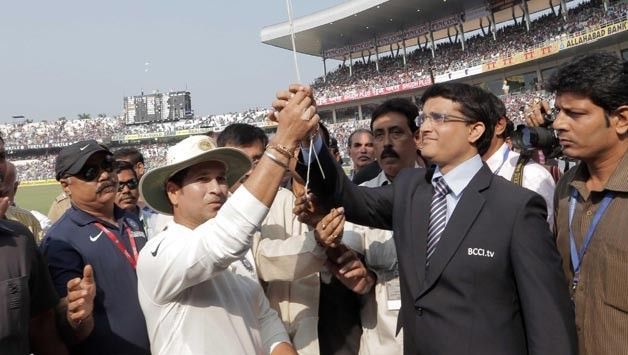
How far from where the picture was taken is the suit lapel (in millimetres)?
2213

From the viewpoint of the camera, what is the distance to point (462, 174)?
2377mm

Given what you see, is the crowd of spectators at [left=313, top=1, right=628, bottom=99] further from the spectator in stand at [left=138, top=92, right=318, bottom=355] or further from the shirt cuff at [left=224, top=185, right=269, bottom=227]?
the shirt cuff at [left=224, top=185, right=269, bottom=227]

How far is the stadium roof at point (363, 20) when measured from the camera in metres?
38.5

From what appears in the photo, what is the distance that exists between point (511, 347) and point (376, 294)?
0.94 m

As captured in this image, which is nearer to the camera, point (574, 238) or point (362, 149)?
point (574, 238)

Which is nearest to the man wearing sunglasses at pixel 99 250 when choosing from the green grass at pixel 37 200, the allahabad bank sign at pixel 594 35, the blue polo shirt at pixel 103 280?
the blue polo shirt at pixel 103 280

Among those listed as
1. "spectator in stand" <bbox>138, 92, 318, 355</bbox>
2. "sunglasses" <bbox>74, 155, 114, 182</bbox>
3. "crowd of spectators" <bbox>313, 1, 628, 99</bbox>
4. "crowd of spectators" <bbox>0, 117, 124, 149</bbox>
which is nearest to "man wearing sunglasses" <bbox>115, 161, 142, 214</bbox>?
"sunglasses" <bbox>74, 155, 114, 182</bbox>

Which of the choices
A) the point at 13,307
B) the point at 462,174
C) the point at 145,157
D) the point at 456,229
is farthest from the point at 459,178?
the point at 145,157

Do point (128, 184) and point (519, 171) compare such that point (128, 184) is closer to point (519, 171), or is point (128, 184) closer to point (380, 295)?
point (380, 295)

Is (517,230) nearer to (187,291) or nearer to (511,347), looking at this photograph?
(511,347)

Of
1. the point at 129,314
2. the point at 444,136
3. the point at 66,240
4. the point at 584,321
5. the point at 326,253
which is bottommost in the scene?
the point at 584,321

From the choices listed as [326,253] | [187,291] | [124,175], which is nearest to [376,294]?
[326,253]

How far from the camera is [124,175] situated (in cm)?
552

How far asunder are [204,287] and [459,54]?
41.8 metres
